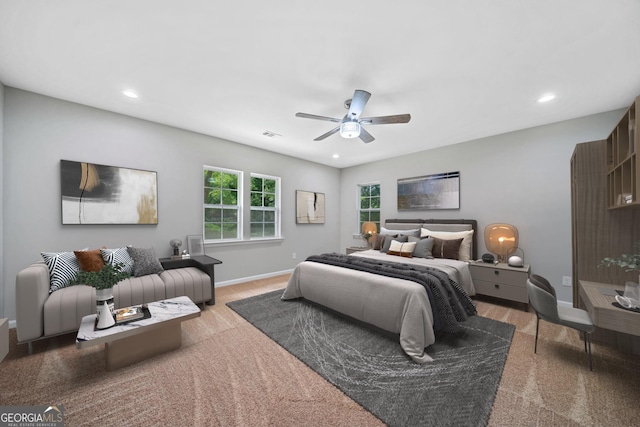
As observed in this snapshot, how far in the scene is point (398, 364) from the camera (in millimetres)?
2039

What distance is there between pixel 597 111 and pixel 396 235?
3082mm

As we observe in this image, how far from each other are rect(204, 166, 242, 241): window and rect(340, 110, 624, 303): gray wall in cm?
374

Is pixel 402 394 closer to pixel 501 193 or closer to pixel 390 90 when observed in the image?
pixel 390 90

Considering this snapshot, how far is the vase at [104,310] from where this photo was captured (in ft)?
6.37

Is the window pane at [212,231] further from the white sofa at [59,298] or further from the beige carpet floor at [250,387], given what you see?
the beige carpet floor at [250,387]

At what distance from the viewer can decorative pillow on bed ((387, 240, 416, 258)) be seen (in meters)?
3.94

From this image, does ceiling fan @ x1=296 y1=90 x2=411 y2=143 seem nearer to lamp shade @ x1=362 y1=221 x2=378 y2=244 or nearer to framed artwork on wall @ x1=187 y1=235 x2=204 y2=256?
framed artwork on wall @ x1=187 y1=235 x2=204 y2=256

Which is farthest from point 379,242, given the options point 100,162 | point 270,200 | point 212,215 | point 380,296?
point 100,162

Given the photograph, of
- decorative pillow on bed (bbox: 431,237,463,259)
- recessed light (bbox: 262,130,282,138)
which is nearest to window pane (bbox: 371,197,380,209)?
decorative pillow on bed (bbox: 431,237,463,259)

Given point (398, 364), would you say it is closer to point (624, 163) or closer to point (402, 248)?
point (402, 248)

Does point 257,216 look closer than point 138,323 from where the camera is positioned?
No

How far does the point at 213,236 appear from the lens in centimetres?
430

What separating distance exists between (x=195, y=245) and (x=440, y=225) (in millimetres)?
4251
